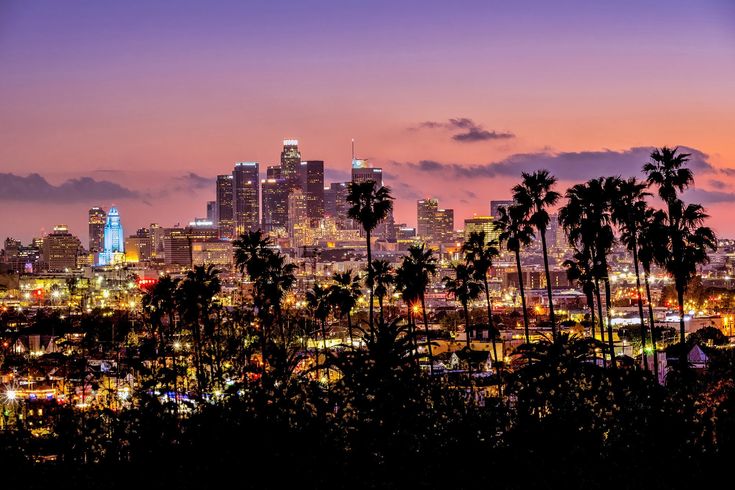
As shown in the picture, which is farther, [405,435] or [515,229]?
[515,229]

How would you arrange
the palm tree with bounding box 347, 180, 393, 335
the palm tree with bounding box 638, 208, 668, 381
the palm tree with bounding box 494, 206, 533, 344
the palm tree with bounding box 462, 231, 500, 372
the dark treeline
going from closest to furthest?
1. the dark treeline
2. the palm tree with bounding box 638, 208, 668, 381
3. the palm tree with bounding box 347, 180, 393, 335
4. the palm tree with bounding box 494, 206, 533, 344
5. the palm tree with bounding box 462, 231, 500, 372

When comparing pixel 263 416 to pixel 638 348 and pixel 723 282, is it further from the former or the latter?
pixel 723 282

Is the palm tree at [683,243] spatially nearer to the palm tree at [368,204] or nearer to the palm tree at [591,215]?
the palm tree at [591,215]

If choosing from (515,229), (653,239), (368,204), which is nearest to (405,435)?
(653,239)

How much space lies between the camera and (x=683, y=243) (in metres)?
41.3

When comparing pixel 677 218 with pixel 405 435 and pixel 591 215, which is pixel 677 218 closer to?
pixel 591 215

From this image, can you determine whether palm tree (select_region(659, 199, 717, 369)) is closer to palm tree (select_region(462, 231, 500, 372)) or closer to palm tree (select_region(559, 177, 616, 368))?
palm tree (select_region(559, 177, 616, 368))

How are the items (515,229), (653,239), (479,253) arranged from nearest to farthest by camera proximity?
(653,239) → (515,229) → (479,253)

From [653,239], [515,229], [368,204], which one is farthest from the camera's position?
[515,229]

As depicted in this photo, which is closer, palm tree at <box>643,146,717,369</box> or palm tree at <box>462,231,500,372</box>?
palm tree at <box>643,146,717,369</box>

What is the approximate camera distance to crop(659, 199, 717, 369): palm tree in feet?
133

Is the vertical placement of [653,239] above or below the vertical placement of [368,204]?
below

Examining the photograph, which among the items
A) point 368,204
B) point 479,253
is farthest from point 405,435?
point 479,253

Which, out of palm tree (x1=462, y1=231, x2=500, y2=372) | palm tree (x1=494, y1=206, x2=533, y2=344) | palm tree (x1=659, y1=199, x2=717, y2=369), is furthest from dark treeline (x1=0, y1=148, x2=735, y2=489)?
palm tree (x1=462, y1=231, x2=500, y2=372)
